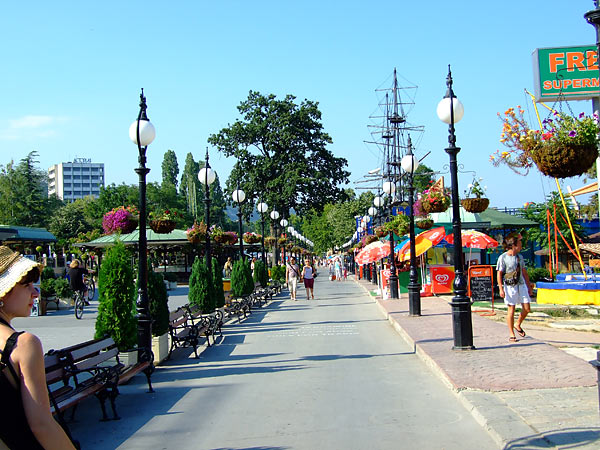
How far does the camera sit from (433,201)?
1664cm

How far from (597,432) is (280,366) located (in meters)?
5.57

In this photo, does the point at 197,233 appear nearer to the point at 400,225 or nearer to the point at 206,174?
the point at 206,174

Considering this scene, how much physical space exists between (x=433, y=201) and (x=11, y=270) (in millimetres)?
14662

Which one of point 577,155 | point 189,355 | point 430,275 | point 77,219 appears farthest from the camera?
point 77,219

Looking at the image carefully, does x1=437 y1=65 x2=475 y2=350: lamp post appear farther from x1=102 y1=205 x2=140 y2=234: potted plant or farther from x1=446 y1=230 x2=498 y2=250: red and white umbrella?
x1=446 y1=230 x2=498 y2=250: red and white umbrella

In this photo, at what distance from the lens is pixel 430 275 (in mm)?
23672

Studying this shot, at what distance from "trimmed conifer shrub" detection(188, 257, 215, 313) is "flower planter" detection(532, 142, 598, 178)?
9.26 meters

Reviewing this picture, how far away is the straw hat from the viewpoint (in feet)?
9.41

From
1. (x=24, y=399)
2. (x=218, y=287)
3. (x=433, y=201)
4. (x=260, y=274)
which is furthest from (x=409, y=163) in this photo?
(x=24, y=399)

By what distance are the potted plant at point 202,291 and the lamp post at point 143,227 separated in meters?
4.44

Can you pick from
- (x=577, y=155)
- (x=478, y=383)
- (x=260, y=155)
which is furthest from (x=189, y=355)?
(x=260, y=155)

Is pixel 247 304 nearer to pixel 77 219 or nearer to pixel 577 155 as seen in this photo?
pixel 577 155

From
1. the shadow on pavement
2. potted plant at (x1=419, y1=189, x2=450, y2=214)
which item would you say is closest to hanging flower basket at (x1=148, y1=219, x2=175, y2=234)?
potted plant at (x1=419, y1=189, x2=450, y2=214)

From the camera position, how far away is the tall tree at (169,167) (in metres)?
106
